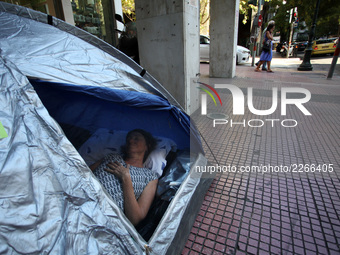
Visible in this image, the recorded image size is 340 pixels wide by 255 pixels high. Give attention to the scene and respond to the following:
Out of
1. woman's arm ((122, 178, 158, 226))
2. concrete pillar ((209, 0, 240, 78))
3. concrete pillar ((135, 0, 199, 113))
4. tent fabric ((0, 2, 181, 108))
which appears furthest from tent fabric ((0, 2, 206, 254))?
concrete pillar ((209, 0, 240, 78))

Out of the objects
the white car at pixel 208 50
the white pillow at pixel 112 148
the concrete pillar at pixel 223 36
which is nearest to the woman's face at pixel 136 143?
the white pillow at pixel 112 148

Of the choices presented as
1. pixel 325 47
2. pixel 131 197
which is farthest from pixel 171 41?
pixel 325 47

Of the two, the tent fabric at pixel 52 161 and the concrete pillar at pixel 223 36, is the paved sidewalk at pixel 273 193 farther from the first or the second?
the concrete pillar at pixel 223 36

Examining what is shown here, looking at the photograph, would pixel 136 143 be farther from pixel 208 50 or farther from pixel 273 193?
pixel 208 50

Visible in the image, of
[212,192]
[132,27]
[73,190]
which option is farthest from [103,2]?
[73,190]

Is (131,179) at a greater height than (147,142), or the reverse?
(147,142)

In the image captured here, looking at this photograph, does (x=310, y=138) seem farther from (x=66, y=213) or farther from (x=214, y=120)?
(x=66, y=213)

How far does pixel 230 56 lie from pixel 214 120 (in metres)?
5.08

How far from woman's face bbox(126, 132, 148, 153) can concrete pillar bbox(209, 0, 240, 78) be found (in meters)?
7.60

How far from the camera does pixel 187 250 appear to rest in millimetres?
1920

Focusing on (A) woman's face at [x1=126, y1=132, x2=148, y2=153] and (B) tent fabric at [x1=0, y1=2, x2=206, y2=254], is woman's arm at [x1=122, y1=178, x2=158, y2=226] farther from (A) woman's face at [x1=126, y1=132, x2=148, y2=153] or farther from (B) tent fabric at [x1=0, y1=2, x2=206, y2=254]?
(A) woman's face at [x1=126, y1=132, x2=148, y2=153]

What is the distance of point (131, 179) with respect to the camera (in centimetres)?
196

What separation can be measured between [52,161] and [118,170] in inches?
30.4

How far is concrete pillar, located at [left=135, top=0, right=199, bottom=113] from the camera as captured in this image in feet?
13.6
